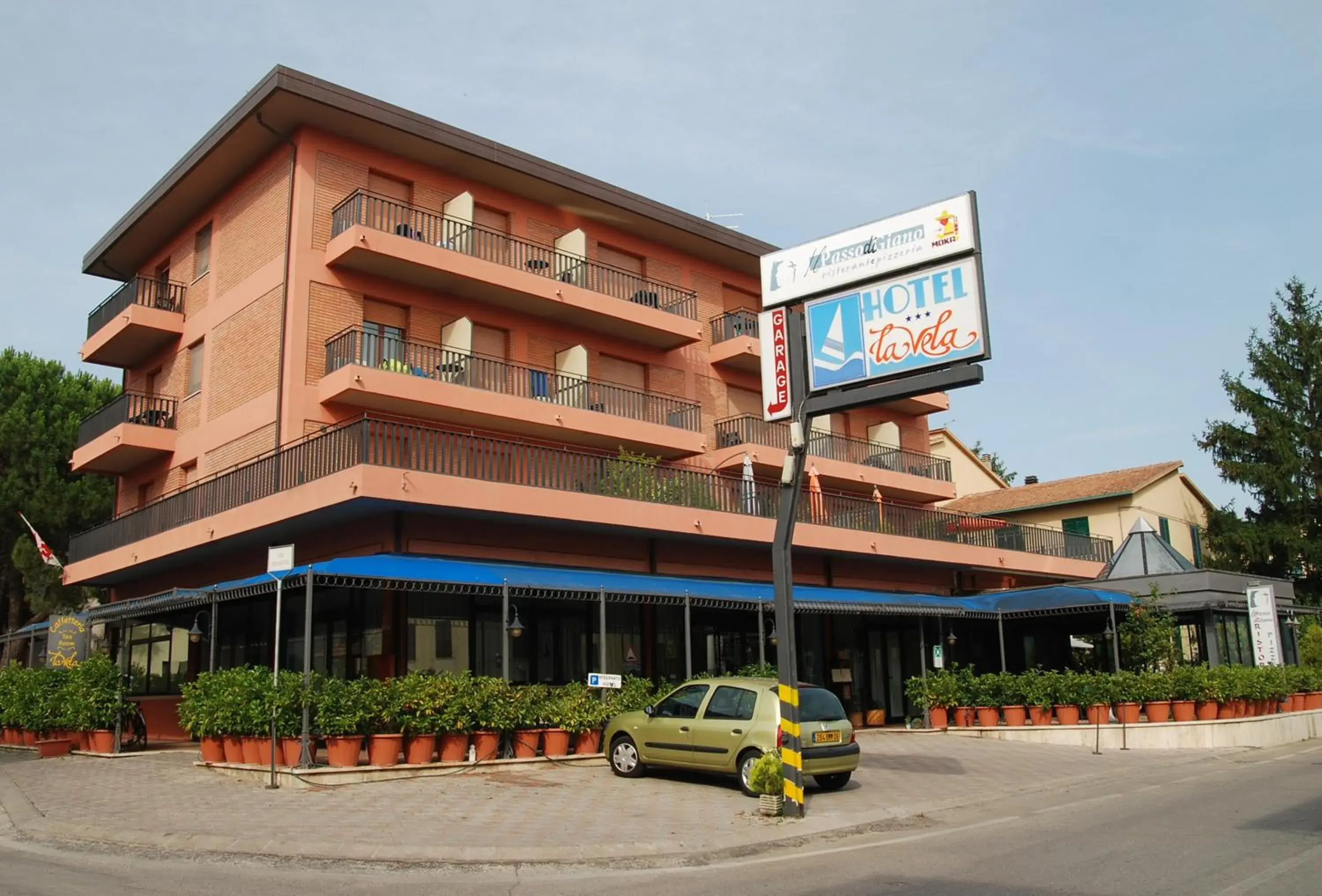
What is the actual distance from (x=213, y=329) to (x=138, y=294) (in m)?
3.65

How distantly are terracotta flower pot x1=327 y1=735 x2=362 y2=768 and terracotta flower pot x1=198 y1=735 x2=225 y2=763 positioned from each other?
7.04ft

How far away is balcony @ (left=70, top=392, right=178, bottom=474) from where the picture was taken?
1049 inches

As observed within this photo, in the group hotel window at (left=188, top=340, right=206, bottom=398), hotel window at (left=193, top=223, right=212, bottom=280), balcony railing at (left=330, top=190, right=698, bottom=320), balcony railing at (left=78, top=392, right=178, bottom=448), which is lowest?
balcony railing at (left=78, top=392, right=178, bottom=448)

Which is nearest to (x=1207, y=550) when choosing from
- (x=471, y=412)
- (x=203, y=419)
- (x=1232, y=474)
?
(x=1232, y=474)

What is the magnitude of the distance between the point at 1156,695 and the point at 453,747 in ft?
47.5

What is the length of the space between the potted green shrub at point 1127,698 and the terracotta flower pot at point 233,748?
54.5 feet

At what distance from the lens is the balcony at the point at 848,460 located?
2923 centimetres

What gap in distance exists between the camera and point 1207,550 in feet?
148

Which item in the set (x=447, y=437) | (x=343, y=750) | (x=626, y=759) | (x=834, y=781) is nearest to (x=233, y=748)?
(x=343, y=750)

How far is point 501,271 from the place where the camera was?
24141 mm

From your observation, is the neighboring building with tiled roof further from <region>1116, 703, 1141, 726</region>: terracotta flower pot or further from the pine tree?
<region>1116, 703, 1141, 726</region>: terracotta flower pot

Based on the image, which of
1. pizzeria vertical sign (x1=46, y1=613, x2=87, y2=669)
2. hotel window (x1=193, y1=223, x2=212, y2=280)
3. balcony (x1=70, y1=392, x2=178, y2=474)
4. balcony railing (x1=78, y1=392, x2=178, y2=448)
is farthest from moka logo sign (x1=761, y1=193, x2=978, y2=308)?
balcony railing (x1=78, y1=392, x2=178, y2=448)

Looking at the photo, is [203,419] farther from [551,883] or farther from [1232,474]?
[1232,474]

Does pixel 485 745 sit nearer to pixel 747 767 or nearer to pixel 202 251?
pixel 747 767
